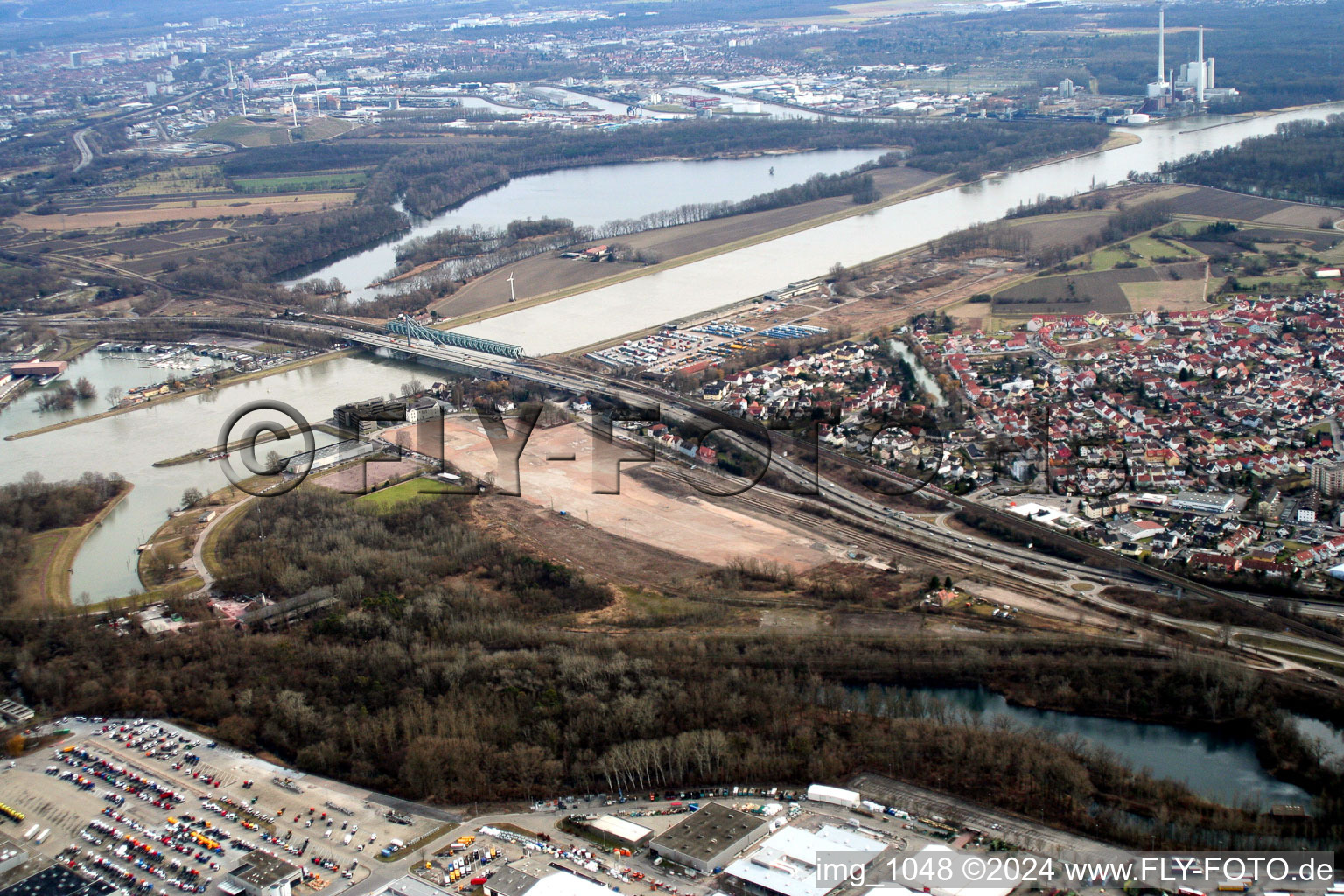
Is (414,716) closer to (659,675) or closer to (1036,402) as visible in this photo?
(659,675)

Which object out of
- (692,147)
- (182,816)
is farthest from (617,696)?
(692,147)

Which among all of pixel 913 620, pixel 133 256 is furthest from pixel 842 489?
pixel 133 256

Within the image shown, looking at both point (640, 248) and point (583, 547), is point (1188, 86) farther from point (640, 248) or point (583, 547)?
point (583, 547)

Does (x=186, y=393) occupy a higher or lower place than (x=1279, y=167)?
lower

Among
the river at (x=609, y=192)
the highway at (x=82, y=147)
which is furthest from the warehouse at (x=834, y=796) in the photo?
the highway at (x=82, y=147)

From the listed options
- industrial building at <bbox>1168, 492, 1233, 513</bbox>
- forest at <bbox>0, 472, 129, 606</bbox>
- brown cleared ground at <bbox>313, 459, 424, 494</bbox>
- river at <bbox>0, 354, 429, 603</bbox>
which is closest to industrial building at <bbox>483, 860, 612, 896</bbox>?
river at <bbox>0, 354, 429, 603</bbox>

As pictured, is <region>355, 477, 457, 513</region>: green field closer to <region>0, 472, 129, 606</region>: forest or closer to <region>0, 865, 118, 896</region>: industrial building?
<region>0, 472, 129, 606</region>: forest
